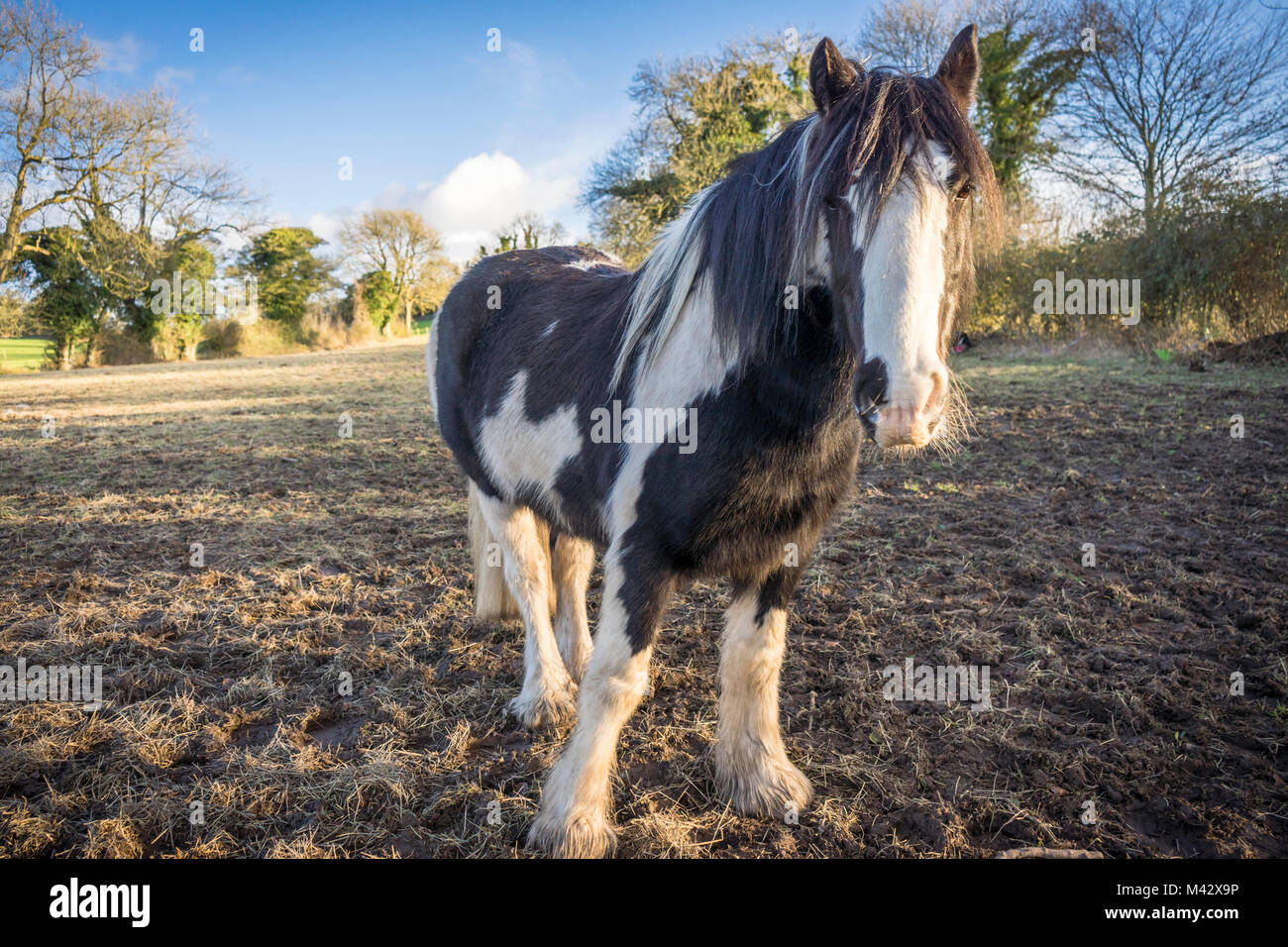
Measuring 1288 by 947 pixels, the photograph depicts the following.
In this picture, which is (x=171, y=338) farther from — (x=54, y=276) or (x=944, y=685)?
(x=944, y=685)

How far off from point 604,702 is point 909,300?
160 centimetres

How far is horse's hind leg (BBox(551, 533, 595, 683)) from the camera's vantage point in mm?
3445

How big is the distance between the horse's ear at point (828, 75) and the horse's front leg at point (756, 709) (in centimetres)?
152

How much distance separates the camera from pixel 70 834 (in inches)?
87.7

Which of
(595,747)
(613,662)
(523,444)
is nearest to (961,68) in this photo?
(523,444)

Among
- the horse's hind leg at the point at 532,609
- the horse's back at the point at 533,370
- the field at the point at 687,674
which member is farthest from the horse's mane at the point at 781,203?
the field at the point at 687,674

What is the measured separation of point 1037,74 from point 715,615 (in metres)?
23.2

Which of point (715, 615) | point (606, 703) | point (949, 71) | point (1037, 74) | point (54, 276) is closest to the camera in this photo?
point (949, 71)

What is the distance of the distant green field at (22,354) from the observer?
25.3m

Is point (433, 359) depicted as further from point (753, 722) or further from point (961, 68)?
point (961, 68)

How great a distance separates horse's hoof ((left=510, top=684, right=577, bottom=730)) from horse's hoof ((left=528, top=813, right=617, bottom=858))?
2.28 ft

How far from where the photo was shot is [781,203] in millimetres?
1869

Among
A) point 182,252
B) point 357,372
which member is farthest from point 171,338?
point 357,372
